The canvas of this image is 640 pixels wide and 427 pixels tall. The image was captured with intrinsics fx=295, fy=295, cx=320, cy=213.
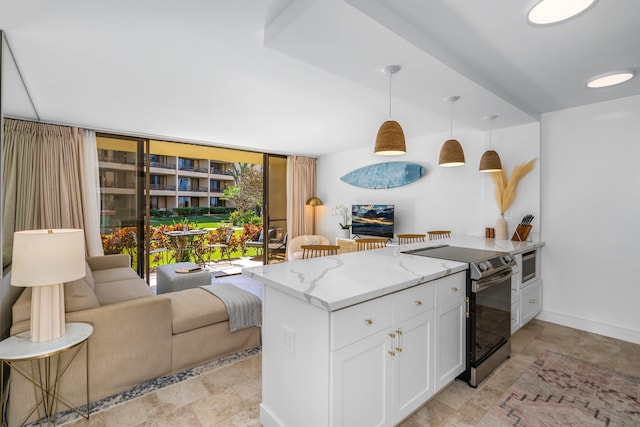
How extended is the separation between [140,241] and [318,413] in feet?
14.2

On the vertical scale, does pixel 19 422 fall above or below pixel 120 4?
below

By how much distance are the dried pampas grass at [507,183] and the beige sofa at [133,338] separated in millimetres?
3344

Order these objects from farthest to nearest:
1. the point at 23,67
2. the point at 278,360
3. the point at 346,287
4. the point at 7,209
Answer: the point at 7,209 → the point at 23,67 → the point at 278,360 → the point at 346,287

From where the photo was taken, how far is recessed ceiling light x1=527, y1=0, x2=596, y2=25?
5.09 ft

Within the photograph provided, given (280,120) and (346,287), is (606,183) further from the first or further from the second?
(280,120)

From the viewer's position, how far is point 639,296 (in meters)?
2.93

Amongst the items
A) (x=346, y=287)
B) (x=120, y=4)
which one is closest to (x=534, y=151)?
(x=346, y=287)

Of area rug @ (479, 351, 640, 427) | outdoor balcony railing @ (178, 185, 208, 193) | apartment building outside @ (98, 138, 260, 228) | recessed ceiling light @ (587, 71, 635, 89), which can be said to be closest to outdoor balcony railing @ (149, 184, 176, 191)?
apartment building outside @ (98, 138, 260, 228)

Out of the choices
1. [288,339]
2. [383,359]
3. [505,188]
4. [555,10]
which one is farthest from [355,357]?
[505,188]

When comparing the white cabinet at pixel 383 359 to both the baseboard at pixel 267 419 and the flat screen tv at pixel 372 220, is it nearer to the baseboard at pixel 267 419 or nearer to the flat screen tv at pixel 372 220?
the baseboard at pixel 267 419

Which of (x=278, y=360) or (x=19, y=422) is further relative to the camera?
(x=19, y=422)

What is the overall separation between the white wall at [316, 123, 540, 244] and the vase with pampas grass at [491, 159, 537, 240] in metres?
0.07

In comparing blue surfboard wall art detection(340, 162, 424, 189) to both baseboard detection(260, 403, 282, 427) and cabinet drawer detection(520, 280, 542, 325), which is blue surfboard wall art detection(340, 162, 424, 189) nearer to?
cabinet drawer detection(520, 280, 542, 325)

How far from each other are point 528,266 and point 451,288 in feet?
5.84
